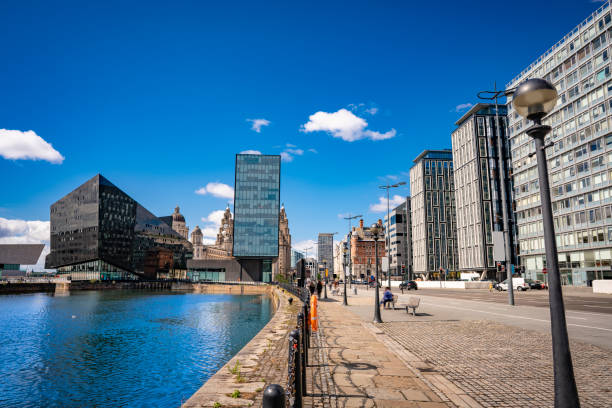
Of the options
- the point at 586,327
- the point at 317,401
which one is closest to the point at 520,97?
the point at 317,401

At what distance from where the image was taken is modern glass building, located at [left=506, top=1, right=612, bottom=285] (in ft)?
165

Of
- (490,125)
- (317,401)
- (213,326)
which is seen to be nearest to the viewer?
(317,401)

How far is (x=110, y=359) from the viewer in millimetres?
16922

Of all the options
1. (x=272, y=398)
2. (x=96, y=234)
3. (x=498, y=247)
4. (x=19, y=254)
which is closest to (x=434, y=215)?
(x=498, y=247)

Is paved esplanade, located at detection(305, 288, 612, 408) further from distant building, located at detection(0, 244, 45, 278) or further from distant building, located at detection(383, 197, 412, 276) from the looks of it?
distant building, located at detection(0, 244, 45, 278)

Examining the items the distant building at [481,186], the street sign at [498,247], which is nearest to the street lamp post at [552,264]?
the street sign at [498,247]

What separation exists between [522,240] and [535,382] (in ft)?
233

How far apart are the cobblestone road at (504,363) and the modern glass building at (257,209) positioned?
3312 inches

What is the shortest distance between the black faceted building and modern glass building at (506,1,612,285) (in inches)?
3805

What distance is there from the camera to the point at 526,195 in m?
66.1

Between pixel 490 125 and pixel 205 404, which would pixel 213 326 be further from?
pixel 490 125

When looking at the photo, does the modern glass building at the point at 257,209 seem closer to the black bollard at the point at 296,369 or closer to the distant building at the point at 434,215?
the distant building at the point at 434,215

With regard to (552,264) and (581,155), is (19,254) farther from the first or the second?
(581,155)

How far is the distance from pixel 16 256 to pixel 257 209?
8507 centimetres
